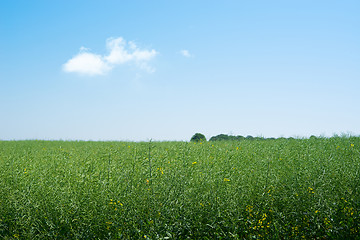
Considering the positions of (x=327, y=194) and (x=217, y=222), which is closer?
(x=217, y=222)

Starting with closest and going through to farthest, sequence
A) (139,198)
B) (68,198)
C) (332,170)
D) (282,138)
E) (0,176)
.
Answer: (139,198) < (68,198) < (332,170) < (0,176) < (282,138)

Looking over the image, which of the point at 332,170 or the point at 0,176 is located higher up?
the point at 332,170

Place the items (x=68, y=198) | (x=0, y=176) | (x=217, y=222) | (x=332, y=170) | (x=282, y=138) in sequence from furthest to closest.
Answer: (x=282, y=138)
(x=0, y=176)
(x=332, y=170)
(x=68, y=198)
(x=217, y=222)

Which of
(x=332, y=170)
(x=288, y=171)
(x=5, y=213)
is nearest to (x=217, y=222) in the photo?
(x=288, y=171)

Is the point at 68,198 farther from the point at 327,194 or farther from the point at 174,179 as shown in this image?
the point at 327,194

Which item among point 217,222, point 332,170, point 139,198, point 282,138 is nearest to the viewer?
point 217,222

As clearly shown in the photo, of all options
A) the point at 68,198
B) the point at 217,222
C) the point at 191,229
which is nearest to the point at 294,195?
the point at 217,222

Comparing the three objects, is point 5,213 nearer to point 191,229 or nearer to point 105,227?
point 105,227

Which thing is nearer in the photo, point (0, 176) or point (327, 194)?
point (327, 194)

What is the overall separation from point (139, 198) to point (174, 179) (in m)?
0.62

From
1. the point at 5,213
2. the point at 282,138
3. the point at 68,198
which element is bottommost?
the point at 5,213

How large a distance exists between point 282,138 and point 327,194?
670cm

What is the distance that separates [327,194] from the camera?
11.8 ft

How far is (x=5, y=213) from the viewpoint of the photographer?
12.8 ft
